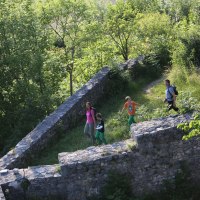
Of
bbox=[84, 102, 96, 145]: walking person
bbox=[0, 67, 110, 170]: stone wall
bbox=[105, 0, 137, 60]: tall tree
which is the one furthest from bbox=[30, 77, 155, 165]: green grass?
bbox=[105, 0, 137, 60]: tall tree

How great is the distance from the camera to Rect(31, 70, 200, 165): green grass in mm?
16375

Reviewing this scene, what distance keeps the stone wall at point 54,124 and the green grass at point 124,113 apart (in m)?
0.35

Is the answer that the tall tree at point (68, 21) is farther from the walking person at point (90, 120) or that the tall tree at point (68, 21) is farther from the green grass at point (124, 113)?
the walking person at point (90, 120)

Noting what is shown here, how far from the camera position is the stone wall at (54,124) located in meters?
16.2

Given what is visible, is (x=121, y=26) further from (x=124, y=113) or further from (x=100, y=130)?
(x=100, y=130)

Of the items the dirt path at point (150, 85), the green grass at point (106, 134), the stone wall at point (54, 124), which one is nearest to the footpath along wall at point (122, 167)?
the stone wall at point (54, 124)

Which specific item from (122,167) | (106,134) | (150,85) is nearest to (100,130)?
(106,134)

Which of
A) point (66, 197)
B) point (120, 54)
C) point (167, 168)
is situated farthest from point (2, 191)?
point (120, 54)

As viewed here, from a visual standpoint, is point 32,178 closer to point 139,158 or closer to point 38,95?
point 139,158

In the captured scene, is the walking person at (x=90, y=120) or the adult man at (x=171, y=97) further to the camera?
the walking person at (x=90, y=120)

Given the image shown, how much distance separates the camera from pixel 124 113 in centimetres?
1852

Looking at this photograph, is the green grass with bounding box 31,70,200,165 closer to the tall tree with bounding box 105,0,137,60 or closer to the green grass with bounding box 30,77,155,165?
the green grass with bounding box 30,77,155,165

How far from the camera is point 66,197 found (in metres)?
13.5

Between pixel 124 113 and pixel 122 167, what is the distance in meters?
5.38
